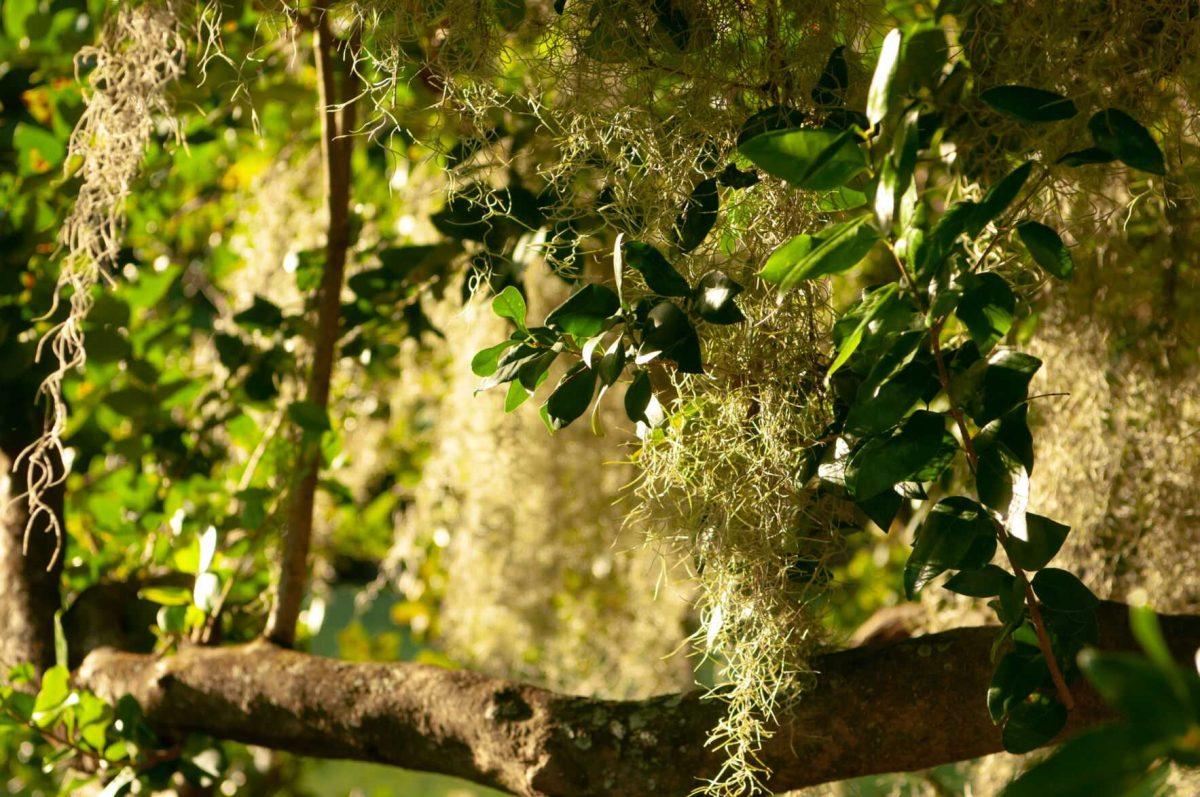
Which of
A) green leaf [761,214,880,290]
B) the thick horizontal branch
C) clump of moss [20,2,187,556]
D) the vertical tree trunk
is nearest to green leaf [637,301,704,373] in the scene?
green leaf [761,214,880,290]

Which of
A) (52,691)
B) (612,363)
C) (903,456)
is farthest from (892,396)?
(52,691)

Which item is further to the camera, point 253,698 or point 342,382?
point 342,382

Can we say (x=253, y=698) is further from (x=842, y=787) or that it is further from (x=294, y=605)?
(x=842, y=787)

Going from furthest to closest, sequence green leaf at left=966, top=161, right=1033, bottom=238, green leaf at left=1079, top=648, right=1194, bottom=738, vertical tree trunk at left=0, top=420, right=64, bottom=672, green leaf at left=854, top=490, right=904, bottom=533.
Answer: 1. vertical tree trunk at left=0, top=420, right=64, bottom=672
2. green leaf at left=854, top=490, right=904, bottom=533
3. green leaf at left=966, top=161, right=1033, bottom=238
4. green leaf at left=1079, top=648, right=1194, bottom=738

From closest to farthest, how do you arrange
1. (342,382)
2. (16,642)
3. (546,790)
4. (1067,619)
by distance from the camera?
(1067,619), (546,790), (16,642), (342,382)

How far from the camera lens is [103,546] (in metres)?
1.08

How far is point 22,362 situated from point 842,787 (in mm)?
687

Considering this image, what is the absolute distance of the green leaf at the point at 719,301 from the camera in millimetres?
471

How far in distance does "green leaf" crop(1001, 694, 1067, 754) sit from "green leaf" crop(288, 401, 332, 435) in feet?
1.76

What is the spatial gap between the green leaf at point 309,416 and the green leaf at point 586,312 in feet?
1.27

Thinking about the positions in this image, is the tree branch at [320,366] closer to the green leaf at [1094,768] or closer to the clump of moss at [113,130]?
the clump of moss at [113,130]

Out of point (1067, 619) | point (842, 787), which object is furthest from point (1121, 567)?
point (1067, 619)

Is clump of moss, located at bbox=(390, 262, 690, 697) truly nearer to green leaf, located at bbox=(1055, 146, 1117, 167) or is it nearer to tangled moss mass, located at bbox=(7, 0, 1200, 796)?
tangled moss mass, located at bbox=(7, 0, 1200, 796)

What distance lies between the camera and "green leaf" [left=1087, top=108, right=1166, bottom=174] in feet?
1.26
